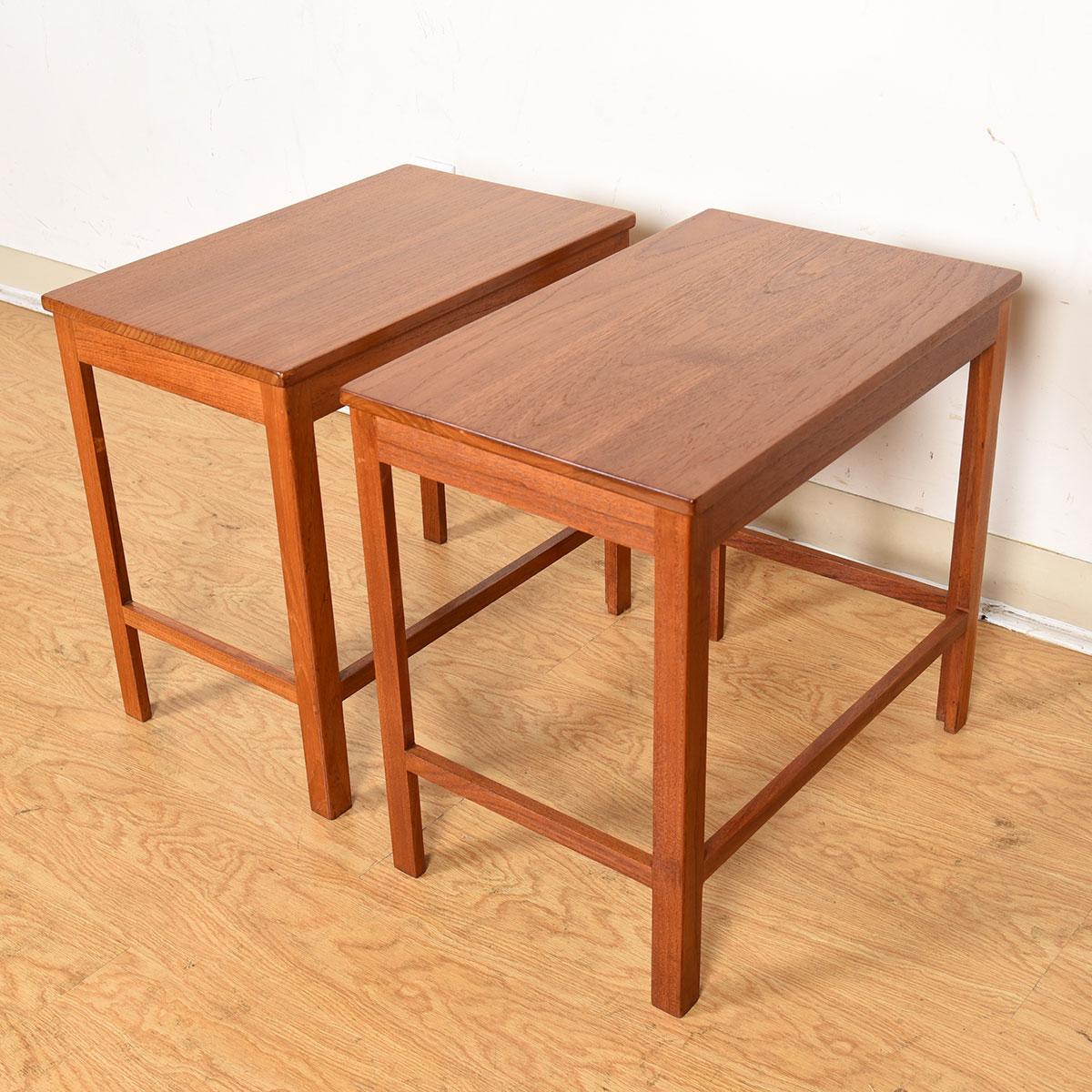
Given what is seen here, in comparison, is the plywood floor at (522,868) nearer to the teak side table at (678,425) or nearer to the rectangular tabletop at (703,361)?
the teak side table at (678,425)

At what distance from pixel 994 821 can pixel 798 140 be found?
2.98 ft

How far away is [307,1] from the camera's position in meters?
2.40

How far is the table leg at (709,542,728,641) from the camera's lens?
1.94 metres

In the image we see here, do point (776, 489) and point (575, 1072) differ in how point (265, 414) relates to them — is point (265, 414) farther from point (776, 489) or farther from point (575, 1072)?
point (575, 1072)

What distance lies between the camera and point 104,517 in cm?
178

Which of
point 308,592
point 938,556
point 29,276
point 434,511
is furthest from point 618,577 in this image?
point 29,276

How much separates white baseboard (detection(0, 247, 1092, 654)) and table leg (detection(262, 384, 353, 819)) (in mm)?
817

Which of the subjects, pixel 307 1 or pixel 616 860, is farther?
pixel 307 1

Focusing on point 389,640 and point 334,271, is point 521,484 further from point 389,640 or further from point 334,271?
point 334,271

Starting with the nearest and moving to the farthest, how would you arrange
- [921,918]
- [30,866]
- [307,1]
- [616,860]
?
[616,860], [921,918], [30,866], [307,1]

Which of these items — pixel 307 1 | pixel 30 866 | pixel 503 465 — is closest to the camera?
pixel 503 465

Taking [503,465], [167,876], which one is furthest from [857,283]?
[167,876]

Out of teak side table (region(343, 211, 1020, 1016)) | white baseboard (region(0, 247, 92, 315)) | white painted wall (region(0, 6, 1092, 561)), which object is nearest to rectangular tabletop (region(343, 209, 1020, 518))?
teak side table (region(343, 211, 1020, 1016))

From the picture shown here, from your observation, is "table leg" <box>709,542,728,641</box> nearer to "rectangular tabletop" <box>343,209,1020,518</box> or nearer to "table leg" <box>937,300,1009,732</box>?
"table leg" <box>937,300,1009,732</box>
